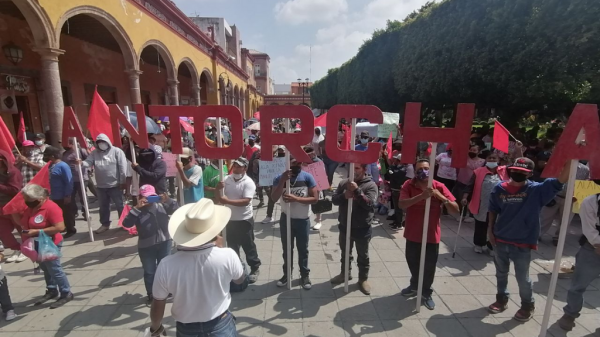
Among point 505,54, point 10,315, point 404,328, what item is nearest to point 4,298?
point 10,315

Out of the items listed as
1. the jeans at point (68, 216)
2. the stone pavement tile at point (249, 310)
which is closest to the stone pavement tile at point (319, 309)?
the stone pavement tile at point (249, 310)

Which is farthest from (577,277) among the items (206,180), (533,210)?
(206,180)

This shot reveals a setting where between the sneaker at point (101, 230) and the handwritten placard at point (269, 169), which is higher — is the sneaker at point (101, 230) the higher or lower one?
the lower one

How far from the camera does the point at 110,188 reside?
611 cm

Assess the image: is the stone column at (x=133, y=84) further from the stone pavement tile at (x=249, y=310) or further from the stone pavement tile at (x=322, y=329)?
the stone pavement tile at (x=322, y=329)

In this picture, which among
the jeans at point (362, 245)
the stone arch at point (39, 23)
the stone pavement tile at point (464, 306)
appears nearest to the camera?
the stone pavement tile at point (464, 306)

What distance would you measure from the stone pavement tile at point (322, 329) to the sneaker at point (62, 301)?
3.08 metres

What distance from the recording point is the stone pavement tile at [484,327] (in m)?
3.36

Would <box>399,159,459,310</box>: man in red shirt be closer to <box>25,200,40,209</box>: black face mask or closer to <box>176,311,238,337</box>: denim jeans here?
<box>176,311,238,337</box>: denim jeans

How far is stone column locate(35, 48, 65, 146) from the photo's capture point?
319 inches

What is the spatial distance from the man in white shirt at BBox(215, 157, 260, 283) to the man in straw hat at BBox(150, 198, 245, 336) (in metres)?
1.73

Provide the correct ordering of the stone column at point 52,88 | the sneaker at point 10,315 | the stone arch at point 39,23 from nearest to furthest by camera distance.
→ 1. the sneaker at point 10,315
2. the stone arch at point 39,23
3. the stone column at point 52,88

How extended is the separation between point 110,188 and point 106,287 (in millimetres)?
2438

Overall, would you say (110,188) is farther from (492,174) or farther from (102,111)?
(492,174)
